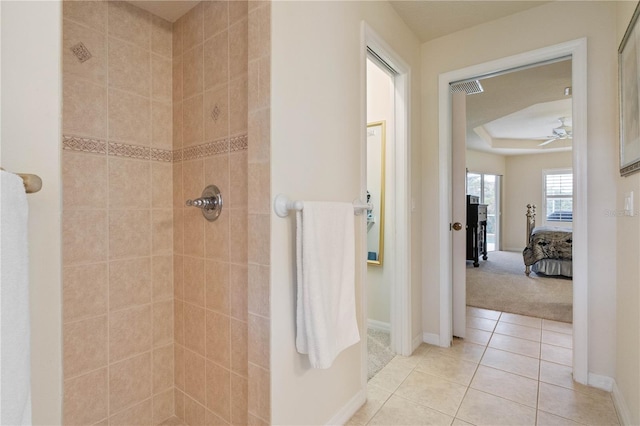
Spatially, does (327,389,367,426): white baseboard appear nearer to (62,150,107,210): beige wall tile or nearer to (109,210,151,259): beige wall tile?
(109,210,151,259): beige wall tile

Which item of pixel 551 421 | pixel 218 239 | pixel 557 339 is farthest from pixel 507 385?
pixel 218 239

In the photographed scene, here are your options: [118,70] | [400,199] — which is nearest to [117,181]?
[118,70]

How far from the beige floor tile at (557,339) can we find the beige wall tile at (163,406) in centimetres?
285

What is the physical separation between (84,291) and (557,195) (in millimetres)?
8962

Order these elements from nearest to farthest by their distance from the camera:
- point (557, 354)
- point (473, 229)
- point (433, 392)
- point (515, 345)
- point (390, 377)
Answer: point (433, 392) → point (390, 377) → point (557, 354) → point (515, 345) → point (473, 229)

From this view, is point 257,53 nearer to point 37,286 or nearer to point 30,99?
point 30,99

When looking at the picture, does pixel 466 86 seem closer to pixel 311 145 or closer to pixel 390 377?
pixel 311 145

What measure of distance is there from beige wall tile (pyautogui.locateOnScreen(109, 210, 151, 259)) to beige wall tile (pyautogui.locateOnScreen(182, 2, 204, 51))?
1.01 meters

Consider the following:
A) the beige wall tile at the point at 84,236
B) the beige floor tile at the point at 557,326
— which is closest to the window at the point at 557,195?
the beige floor tile at the point at 557,326

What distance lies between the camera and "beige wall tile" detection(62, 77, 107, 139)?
1.46m

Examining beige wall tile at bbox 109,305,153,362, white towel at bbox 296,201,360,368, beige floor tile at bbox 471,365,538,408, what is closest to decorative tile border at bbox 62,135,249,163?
white towel at bbox 296,201,360,368

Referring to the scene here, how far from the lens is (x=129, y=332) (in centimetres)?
166

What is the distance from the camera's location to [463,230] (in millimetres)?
2568

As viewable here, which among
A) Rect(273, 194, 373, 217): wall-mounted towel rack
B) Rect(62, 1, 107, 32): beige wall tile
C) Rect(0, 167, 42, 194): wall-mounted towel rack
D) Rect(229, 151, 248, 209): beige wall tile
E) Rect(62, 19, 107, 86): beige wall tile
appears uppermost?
Rect(62, 1, 107, 32): beige wall tile
